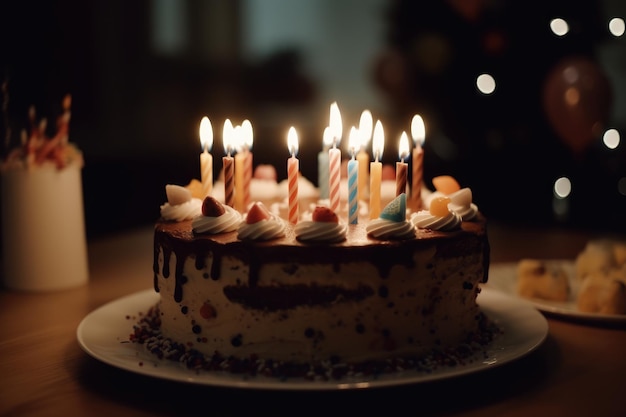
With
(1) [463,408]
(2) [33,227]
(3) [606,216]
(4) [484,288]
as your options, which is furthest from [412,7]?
(1) [463,408]

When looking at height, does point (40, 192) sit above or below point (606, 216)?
above

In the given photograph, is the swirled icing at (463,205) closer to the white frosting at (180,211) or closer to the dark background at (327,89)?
the white frosting at (180,211)

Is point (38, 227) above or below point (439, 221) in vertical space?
below

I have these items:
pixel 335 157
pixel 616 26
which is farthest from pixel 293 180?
pixel 616 26

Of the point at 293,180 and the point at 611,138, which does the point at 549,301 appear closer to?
the point at 293,180

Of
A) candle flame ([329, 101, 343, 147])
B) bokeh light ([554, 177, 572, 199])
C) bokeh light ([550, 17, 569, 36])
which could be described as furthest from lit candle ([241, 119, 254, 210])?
bokeh light ([554, 177, 572, 199])

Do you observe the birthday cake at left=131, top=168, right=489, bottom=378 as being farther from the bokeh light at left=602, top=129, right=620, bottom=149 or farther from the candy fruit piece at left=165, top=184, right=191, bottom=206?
the bokeh light at left=602, top=129, right=620, bottom=149

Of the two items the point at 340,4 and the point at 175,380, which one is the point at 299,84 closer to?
the point at 340,4

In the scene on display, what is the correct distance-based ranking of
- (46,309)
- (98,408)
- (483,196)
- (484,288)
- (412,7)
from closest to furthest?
(98,408) → (46,309) → (484,288) → (412,7) → (483,196)
